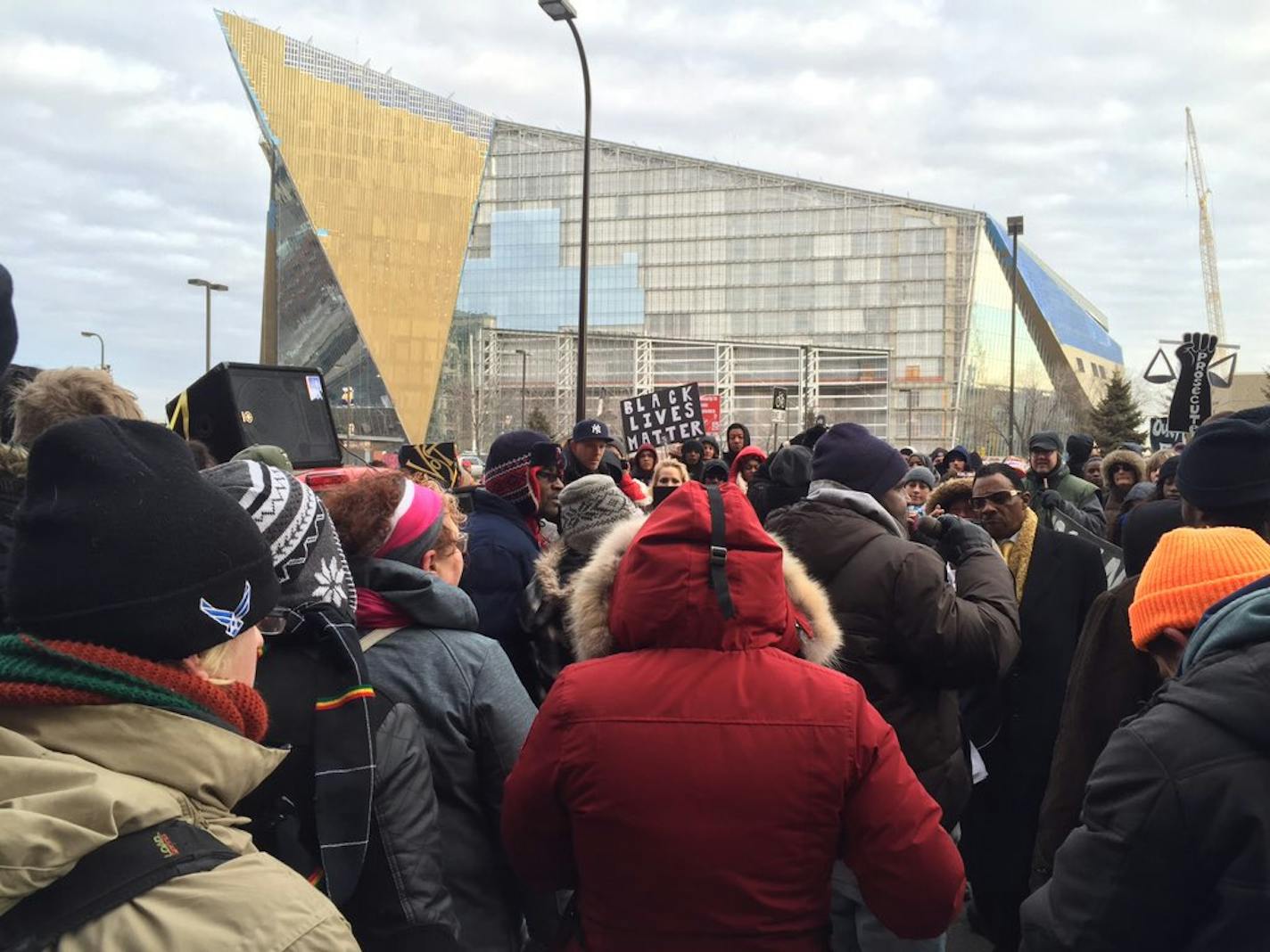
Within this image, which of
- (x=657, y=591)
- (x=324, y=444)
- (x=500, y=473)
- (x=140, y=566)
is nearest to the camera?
(x=140, y=566)

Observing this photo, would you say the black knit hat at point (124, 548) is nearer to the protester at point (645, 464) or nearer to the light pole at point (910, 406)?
the protester at point (645, 464)

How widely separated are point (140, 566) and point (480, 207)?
96.5 m

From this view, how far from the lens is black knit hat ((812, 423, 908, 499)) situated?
348 centimetres

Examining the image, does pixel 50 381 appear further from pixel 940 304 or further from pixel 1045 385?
pixel 1045 385

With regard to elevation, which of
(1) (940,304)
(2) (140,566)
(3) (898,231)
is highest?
(3) (898,231)

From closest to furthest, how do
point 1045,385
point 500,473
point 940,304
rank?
point 500,473 < point 940,304 < point 1045,385

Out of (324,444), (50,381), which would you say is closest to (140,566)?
(50,381)

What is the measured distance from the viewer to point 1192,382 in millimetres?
11070

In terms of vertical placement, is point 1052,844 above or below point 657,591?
below

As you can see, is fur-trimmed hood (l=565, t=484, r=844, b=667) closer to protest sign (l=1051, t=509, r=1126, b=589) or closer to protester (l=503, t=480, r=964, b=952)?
protester (l=503, t=480, r=964, b=952)

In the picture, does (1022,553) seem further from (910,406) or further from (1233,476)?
(910,406)

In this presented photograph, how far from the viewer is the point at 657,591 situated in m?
2.05

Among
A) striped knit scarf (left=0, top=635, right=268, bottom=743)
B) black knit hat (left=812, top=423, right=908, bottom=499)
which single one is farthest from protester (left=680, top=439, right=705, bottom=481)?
striped knit scarf (left=0, top=635, right=268, bottom=743)

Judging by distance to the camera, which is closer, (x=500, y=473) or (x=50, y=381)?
(x=50, y=381)
